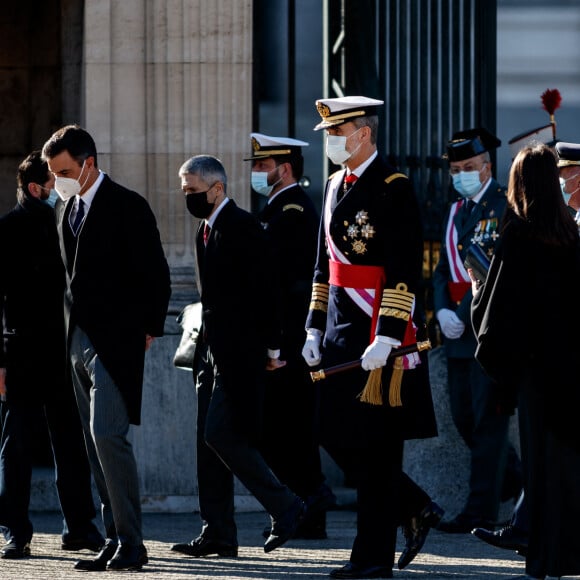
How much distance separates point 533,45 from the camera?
11602 mm

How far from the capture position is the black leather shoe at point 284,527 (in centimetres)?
804

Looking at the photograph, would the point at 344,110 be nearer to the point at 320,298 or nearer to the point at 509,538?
the point at 320,298

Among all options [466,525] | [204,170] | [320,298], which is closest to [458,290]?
[466,525]

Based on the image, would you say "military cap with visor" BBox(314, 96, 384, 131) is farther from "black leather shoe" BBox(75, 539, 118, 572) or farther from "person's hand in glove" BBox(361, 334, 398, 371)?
"black leather shoe" BBox(75, 539, 118, 572)

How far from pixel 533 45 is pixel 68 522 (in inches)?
180

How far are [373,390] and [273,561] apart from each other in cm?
110

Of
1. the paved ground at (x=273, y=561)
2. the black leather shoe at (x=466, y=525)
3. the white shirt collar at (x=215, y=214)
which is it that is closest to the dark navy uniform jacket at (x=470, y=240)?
the black leather shoe at (x=466, y=525)

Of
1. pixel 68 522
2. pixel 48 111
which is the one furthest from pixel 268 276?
pixel 48 111

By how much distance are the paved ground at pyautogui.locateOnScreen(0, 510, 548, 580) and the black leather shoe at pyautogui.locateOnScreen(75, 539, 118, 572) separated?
59 millimetres

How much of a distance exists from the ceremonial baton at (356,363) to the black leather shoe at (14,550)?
66.3 inches

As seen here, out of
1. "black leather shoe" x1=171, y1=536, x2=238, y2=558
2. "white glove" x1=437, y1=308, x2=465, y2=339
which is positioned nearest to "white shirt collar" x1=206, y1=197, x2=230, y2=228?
"black leather shoe" x1=171, y1=536, x2=238, y2=558

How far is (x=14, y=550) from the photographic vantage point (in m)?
8.32

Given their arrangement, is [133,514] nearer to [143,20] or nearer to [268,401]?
[268,401]

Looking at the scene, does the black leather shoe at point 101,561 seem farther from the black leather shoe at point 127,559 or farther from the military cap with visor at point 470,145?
the military cap with visor at point 470,145
